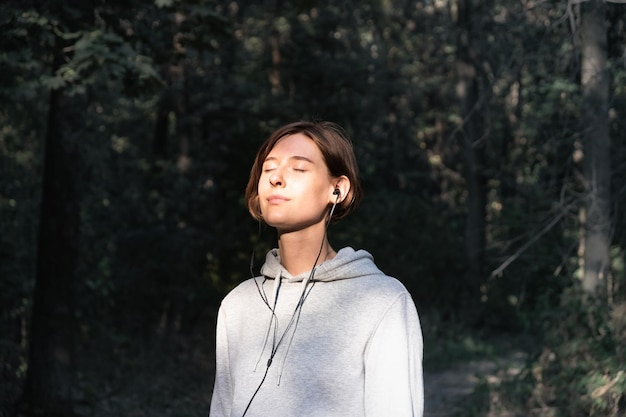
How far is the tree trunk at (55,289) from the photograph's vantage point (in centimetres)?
1059

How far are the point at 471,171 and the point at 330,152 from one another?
19.9 metres

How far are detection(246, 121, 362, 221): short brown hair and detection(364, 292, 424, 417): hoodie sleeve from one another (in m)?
0.40

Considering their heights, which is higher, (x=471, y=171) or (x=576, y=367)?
(x=471, y=171)

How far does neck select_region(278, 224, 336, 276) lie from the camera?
2.78m

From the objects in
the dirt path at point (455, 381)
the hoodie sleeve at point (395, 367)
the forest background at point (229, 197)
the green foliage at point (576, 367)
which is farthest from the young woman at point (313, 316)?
the dirt path at point (455, 381)

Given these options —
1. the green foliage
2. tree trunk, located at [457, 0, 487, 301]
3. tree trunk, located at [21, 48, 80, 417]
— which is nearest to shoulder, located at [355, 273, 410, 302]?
the green foliage

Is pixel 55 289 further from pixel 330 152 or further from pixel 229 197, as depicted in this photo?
pixel 330 152

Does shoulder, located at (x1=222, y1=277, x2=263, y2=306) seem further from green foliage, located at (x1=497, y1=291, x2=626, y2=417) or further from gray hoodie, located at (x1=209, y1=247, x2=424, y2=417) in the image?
green foliage, located at (x1=497, y1=291, x2=626, y2=417)

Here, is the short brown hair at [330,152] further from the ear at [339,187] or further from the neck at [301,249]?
the neck at [301,249]

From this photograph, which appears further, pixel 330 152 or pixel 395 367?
pixel 330 152

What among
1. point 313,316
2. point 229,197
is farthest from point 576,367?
point 229,197

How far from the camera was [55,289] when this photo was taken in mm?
10844

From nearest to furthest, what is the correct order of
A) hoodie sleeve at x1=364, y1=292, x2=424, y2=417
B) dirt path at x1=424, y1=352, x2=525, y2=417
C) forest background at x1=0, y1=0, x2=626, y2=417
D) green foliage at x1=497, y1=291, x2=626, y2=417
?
1. hoodie sleeve at x1=364, y1=292, x2=424, y2=417
2. green foliage at x1=497, y1=291, x2=626, y2=417
3. forest background at x1=0, y1=0, x2=626, y2=417
4. dirt path at x1=424, y1=352, x2=525, y2=417

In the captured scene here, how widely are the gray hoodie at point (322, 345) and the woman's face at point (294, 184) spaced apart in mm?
162
